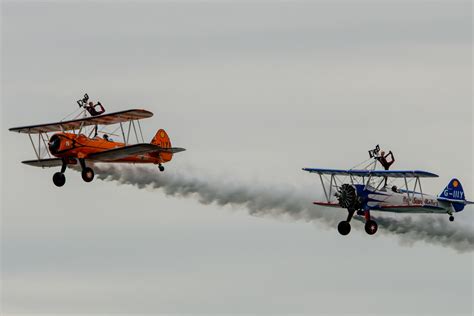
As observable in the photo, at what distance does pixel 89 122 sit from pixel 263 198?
843cm

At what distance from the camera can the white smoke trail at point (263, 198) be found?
108 m

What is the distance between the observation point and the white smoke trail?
108 m

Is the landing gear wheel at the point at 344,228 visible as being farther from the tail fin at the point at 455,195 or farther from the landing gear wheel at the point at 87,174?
the landing gear wheel at the point at 87,174

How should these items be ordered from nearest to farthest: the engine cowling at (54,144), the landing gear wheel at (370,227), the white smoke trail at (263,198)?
the landing gear wheel at (370,227) < the engine cowling at (54,144) < the white smoke trail at (263,198)

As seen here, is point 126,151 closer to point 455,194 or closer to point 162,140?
point 162,140

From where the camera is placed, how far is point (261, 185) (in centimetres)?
10950

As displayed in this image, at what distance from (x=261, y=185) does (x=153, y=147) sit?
797 cm

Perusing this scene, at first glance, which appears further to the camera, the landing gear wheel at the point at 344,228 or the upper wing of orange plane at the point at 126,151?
the upper wing of orange plane at the point at 126,151

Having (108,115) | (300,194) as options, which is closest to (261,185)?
(300,194)

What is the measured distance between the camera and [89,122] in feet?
347

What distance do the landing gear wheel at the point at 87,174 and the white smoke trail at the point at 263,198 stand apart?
11.4 feet

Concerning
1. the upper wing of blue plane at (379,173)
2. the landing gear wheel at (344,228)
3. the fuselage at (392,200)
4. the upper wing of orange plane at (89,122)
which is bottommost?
the landing gear wheel at (344,228)

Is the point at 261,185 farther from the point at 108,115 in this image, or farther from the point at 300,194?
the point at 108,115

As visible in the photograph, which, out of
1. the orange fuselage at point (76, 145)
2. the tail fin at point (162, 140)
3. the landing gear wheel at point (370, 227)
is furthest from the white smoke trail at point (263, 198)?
the landing gear wheel at point (370, 227)
